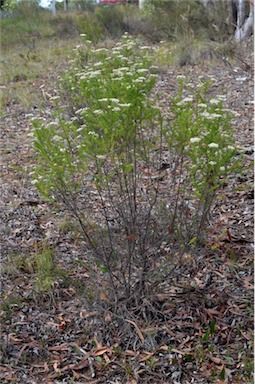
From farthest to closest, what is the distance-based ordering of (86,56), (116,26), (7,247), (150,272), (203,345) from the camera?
(116,26)
(86,56)
(7,247)
(150,272)
(203,345)

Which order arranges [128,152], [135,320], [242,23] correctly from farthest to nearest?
1. [242,23]
2. [135,320]
3. [128,152]

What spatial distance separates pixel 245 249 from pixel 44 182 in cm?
Result: 152

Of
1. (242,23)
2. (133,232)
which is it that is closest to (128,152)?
(133,232)

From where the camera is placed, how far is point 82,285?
3.57m

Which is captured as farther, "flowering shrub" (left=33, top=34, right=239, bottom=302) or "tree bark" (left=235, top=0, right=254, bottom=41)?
"tree bark" (left=235, top=0, right=254, bottom=41)

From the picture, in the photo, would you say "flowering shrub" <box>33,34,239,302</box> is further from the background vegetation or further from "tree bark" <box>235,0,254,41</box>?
"tree bark" <box>235,0,254,41</box>

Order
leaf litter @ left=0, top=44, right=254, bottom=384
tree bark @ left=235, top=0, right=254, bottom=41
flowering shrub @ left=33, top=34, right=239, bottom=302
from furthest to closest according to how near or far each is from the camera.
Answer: tree bark @ left=235, top=0, right=254, bottom=41, leaf litter @ left=0, top=44, right=254, bottom=384, flowering shrub @ left=33, top=34, right=239, bottom=302

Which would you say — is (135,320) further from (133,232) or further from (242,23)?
(242,23)

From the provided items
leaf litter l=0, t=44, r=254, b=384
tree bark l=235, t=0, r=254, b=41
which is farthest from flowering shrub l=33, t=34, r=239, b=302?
tree bark l=235, t=0, r=254, b=41

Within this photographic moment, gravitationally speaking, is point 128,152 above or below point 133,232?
above

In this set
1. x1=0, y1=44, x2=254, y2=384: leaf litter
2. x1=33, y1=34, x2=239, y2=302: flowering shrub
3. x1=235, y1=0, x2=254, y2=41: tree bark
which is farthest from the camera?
x1=235, y1=0, x2=254, y2=41: tree bark

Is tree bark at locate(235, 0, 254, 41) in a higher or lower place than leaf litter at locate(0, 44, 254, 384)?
higher

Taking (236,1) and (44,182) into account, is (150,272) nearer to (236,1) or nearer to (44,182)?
(44,182)

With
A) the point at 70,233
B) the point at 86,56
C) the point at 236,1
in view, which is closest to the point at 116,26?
the point at 236,1
